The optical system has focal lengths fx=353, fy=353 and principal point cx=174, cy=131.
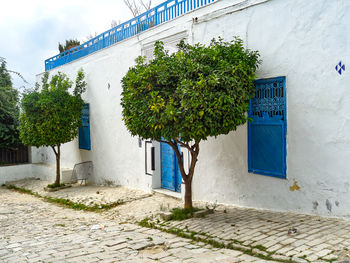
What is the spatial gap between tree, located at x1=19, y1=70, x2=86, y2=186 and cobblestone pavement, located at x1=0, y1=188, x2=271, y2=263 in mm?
3717

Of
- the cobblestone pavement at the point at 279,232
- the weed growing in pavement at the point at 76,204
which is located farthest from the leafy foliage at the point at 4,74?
the cobblestone pavement at the point at 279,232

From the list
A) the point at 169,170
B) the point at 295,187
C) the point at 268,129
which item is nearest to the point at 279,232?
the point at 295,187

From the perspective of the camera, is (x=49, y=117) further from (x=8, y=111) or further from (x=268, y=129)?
Answer: (x=268, y=129)

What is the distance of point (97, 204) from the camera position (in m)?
9.01

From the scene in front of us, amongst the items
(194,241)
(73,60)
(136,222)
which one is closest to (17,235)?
(136,222)

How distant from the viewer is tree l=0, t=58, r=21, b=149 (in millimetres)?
13450

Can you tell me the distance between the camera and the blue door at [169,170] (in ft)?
29.3

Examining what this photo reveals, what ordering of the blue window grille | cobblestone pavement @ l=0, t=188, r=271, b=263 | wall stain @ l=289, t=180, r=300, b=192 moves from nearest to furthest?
cobblestone pavement @ l=0, t=188, r=271, b=263
wall stain @ l=289, t=180, r=300, b=192
the blue window grille

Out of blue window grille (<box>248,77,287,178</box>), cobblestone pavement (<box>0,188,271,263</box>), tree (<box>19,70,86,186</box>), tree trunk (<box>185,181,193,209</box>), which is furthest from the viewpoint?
tree (<box>19,70,86,186</box>)

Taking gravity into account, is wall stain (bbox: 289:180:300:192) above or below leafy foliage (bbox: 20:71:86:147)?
below

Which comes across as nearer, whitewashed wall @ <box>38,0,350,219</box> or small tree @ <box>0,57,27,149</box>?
whitewashed wall @ <box>38,0,350,219</box>

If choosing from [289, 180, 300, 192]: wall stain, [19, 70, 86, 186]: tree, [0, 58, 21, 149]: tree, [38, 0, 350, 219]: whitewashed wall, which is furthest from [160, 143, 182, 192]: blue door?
[0, 58, 21, 149]: tree

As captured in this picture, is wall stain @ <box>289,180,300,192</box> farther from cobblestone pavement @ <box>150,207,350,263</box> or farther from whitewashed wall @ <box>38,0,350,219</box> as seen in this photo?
cobblestone pavement @ <box>150,207,350,263</box>

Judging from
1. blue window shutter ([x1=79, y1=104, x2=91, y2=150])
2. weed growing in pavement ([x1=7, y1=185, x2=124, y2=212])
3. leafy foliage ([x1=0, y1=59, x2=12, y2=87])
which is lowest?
weed growing in pavement ([x1=7, y1=185, x2=124, y2=212])
